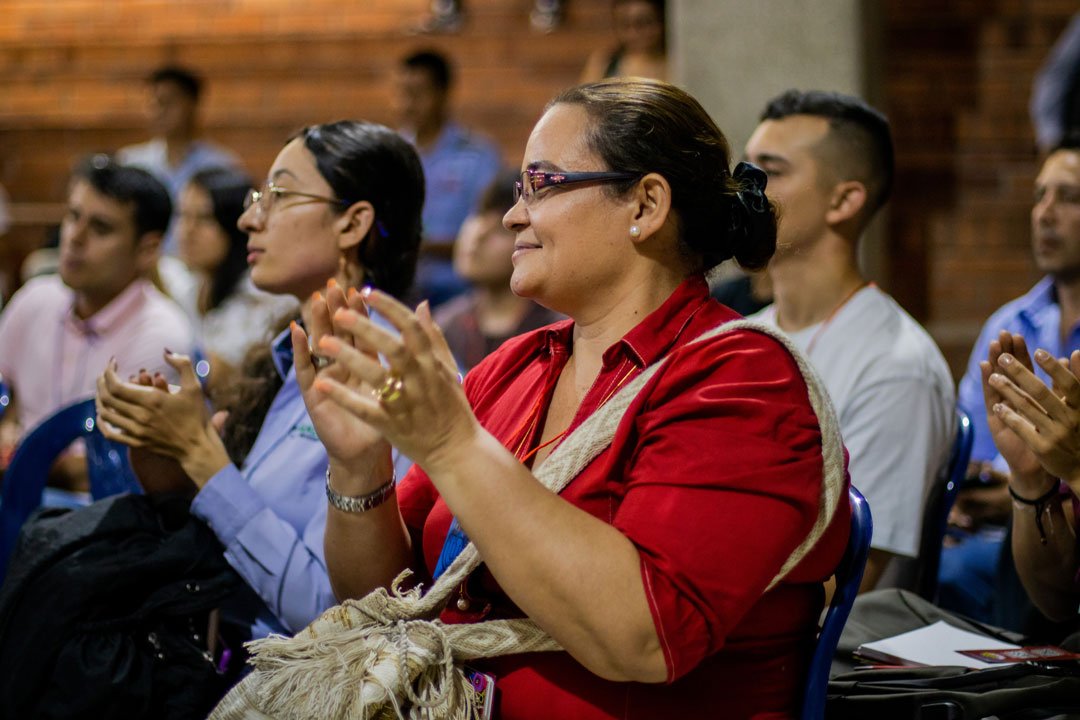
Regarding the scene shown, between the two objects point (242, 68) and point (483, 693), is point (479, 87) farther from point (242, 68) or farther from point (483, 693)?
point (483, 693)

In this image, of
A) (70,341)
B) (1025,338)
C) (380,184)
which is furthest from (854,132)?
(70,341)

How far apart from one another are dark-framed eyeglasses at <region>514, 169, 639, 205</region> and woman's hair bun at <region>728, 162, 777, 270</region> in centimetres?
18

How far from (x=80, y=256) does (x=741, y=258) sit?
2.60 metres

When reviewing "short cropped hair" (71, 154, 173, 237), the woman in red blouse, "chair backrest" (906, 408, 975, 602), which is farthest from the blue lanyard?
"short cropped hair" (71, 154, 173, 237)

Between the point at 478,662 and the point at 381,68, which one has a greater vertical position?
the point at 381,68

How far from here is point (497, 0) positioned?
6.86m

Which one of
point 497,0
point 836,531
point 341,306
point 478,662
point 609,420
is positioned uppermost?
point 497,0

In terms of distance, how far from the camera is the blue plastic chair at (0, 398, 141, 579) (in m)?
2.66

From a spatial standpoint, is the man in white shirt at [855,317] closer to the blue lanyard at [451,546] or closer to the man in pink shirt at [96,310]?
the blue lanyard at [451,546]

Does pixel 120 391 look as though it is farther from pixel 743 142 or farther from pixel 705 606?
pixel 743 142

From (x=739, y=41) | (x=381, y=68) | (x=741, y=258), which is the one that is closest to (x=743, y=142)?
(x=739, y=41)

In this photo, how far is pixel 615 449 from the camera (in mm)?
1635

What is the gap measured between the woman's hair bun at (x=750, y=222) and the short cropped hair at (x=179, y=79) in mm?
5419

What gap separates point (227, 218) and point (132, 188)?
91cm
